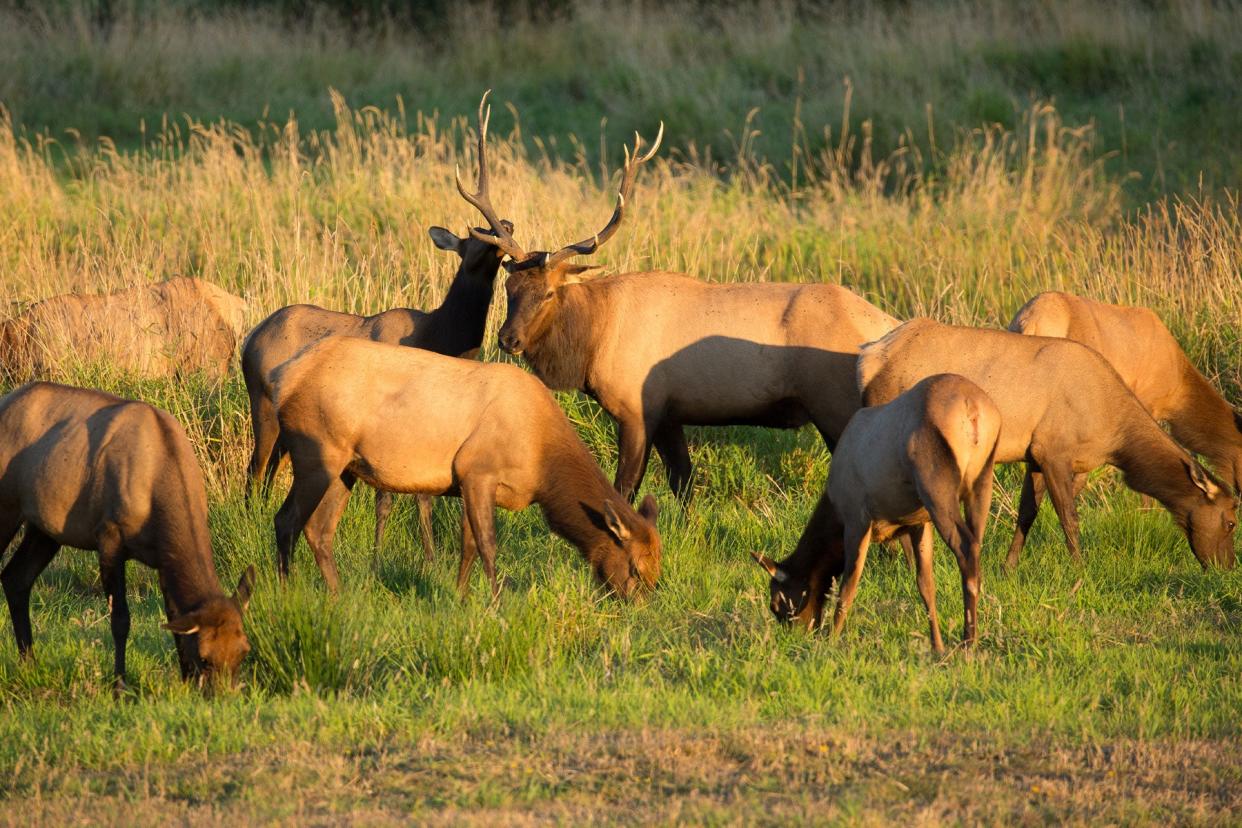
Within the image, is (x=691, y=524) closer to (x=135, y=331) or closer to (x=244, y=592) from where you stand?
(x=244, y=592)

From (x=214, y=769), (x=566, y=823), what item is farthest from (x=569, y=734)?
(x=214, y=769)

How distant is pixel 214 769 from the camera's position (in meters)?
5.77

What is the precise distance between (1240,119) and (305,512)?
15482 millimetres

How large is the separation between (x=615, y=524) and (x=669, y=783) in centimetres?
278

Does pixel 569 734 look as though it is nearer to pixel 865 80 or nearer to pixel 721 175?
pixel 721 175

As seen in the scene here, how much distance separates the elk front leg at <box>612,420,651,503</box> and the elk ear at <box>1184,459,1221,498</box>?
3.21 meters

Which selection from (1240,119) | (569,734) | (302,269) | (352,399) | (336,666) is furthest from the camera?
(1240,119)

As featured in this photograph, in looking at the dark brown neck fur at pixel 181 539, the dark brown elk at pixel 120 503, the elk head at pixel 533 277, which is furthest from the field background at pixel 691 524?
the elk head at pixel 533 277

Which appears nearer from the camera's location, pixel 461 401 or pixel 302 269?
pixel 461 401

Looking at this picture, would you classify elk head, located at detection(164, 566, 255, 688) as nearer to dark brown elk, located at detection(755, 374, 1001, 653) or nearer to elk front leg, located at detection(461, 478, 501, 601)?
elk front leg, located at detection(461, 478, 501, 601)

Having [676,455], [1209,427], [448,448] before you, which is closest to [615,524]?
[448,448]

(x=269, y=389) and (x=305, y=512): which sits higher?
(x=269, y=389)

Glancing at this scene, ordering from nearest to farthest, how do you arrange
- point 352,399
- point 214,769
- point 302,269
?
1. point 214,769
2. point 352,399
3. point 302,269

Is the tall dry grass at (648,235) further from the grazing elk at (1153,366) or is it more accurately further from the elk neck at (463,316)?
the elk neck at (463,316)
